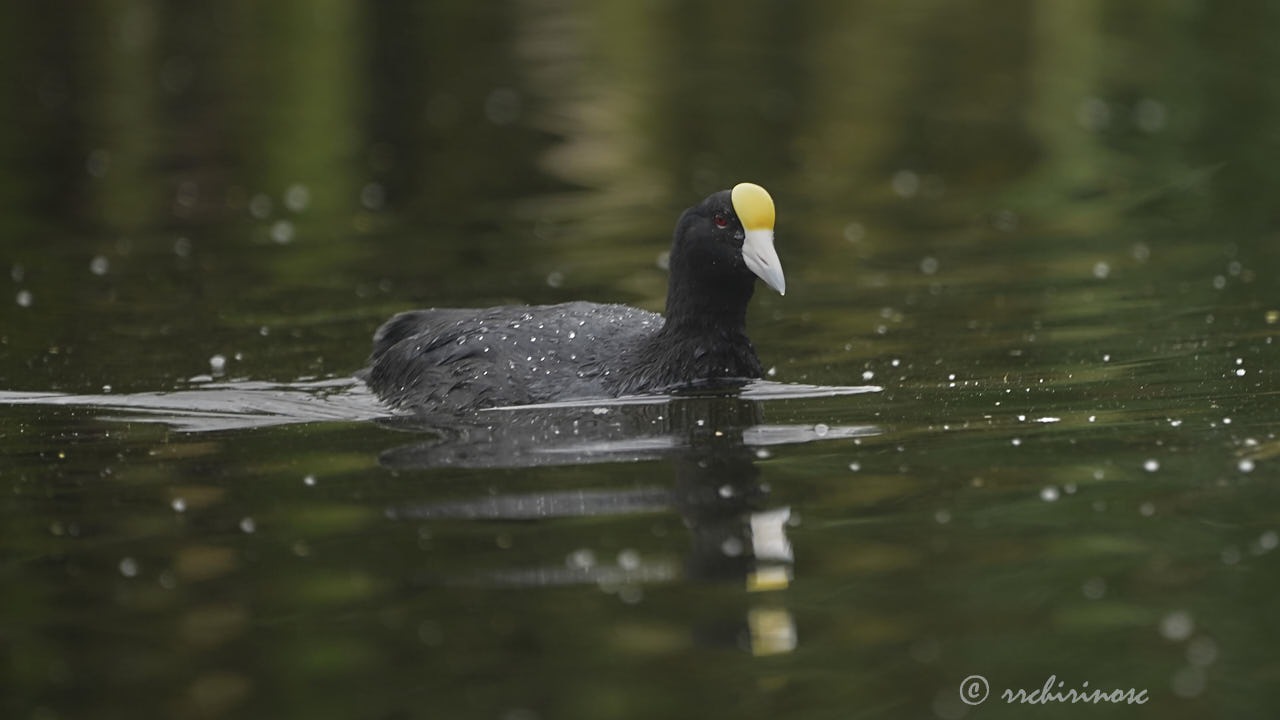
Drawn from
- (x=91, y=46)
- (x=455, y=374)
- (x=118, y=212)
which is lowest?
(x=455, y=374)

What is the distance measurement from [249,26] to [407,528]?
101ft

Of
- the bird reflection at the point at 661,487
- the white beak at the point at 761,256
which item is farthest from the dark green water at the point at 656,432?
the white beak at the point at 761,256

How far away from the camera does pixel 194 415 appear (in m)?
9.38

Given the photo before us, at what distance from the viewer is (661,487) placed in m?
7.33

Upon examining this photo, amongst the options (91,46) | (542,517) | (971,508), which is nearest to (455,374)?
(542,517)

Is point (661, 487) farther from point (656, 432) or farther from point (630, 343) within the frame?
point (630, 343)

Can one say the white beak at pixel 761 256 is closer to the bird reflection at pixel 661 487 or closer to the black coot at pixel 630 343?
the black coot at pixel 630 343

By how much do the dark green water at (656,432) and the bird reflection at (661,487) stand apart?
0.03 meters

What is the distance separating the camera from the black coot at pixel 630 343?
30.4 feet

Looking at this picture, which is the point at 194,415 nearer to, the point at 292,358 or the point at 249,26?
the point at 292,358

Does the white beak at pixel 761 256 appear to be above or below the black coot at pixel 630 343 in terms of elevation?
above

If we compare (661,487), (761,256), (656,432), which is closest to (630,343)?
(761,256)

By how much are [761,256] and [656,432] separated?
3.91 feet

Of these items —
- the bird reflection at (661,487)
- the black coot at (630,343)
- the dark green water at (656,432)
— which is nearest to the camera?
the dark green water at (656,432)
